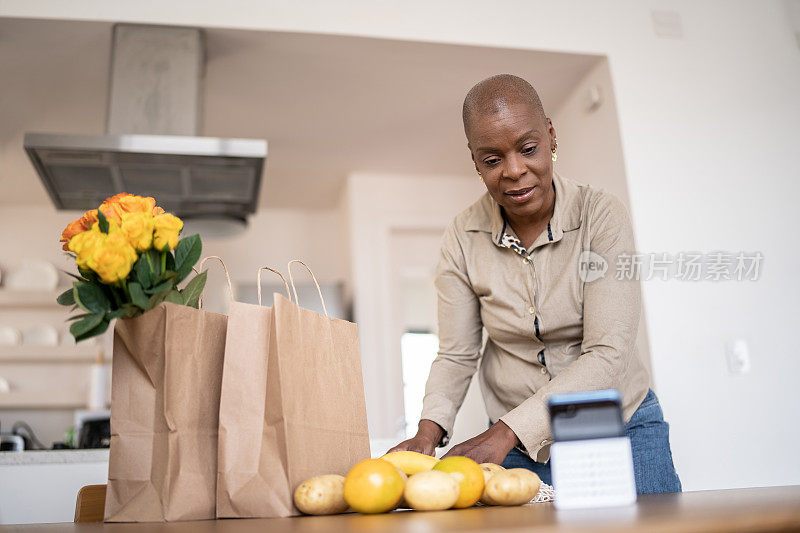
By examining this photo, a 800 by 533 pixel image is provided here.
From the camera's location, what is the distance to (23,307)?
12.8 ft

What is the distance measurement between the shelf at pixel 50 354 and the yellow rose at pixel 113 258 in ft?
11.4

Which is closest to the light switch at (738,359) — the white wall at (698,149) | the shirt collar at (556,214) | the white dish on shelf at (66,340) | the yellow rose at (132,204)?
the white wall at (698,149)

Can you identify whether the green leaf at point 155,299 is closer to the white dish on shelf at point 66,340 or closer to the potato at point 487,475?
the potato at point 487,475

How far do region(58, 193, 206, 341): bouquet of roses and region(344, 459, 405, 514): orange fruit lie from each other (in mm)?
298

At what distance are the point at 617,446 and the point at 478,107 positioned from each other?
72cm

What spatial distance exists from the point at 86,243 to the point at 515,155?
74 cm

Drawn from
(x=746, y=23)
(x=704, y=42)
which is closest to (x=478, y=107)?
(x=704, y=42)

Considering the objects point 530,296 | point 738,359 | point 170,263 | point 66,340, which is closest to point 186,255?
point 170,263

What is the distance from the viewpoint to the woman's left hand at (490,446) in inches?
38.9

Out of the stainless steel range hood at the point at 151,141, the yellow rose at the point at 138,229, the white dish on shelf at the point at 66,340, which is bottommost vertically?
the yellow rose at the point at 138,229

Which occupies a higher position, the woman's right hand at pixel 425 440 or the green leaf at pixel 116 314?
the green leaf at pixel 116 314

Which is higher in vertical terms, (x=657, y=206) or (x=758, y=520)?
(x=657, y=206)

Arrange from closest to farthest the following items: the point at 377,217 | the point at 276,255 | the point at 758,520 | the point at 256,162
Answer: the point at 758,520 < the point at 256,162 < the point at 377,217 < the point at 276,255

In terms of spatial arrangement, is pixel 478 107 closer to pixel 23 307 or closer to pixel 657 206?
pixel 657 206
